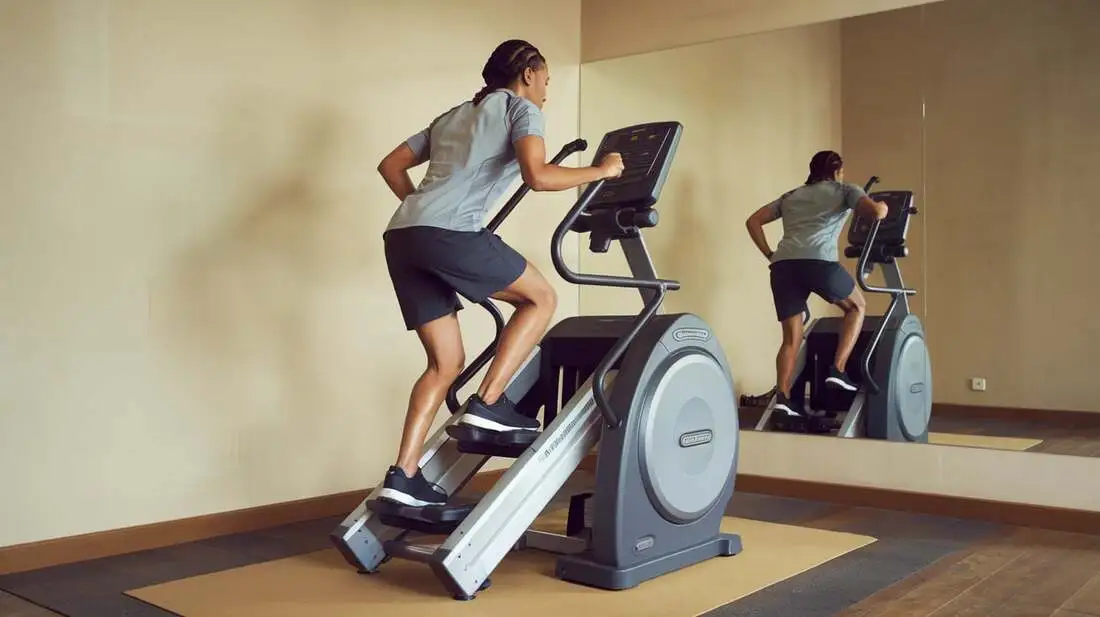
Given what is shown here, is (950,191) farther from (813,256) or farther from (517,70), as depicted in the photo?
(517,70)

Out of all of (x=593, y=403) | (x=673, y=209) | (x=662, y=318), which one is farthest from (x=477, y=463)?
(x=673, y=209)

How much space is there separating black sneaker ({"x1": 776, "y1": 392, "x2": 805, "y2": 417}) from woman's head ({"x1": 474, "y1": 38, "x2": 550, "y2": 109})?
2276 millimetres

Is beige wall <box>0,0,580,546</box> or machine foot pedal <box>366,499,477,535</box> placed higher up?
beige wall <box>0,0,580,546</box>

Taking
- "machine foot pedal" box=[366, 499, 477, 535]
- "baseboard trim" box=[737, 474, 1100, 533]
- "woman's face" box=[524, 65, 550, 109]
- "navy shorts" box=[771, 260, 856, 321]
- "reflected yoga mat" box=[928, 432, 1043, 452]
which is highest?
"woman's face" box=[524, 65, 550, 109]

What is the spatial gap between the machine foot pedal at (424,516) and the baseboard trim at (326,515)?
1.02 m

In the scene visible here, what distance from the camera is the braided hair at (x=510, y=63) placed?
9.95ft

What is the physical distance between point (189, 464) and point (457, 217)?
1.50 meters

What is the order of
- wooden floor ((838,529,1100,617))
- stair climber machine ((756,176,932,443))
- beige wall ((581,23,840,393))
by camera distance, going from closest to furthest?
wooden floor ((838,529,1100,617)), stair climber machine ((756,176,932,443)), beige wall ((581,23,840,393))

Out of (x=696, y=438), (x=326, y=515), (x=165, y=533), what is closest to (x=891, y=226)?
(x=696, y=438)

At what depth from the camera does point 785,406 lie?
4.68m

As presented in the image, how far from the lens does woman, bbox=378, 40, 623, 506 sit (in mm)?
2908

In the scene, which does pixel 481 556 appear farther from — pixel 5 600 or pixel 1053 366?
pixel 1053 366

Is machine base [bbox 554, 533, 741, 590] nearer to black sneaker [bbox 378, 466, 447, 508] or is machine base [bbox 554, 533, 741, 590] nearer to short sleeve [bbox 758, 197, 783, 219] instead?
black sneaker [bbox 378, 466, 447, 508]

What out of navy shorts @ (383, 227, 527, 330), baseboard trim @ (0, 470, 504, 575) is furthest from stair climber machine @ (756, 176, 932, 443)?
baseboard trim @ (0, 470, 504, 575)
